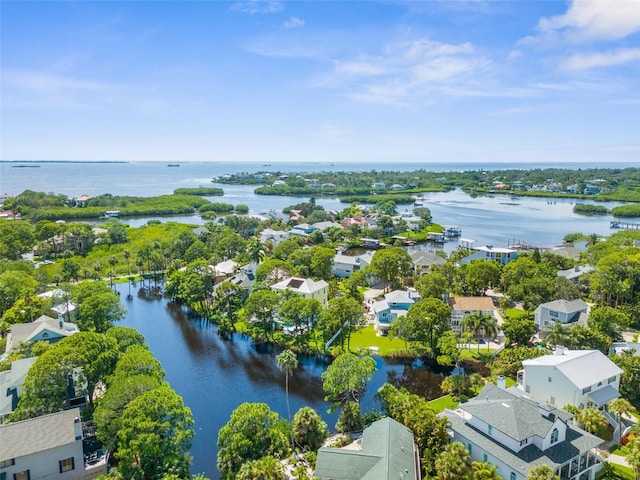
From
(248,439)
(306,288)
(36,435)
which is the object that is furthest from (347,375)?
(306,288)

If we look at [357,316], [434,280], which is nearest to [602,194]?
[434,280]

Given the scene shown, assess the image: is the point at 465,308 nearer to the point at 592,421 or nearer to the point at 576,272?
the point at 592,421

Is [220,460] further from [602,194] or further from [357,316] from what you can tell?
[602,194]

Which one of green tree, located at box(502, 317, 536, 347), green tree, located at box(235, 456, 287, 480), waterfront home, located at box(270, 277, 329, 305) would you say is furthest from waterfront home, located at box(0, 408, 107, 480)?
green tree, located at box(502, 317, 536, 347)

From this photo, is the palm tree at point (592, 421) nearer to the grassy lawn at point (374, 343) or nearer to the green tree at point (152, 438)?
the grassy lawn at point (374, 343)

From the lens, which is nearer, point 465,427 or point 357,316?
point 465,427

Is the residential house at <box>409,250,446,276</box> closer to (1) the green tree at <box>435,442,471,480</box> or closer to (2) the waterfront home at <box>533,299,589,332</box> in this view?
(2) the waterfront home at <box>533,299,589,332</box>

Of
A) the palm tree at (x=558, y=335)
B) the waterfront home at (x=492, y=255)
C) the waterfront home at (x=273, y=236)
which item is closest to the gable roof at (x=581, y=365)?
the palm tree at (x=558, y=335)
